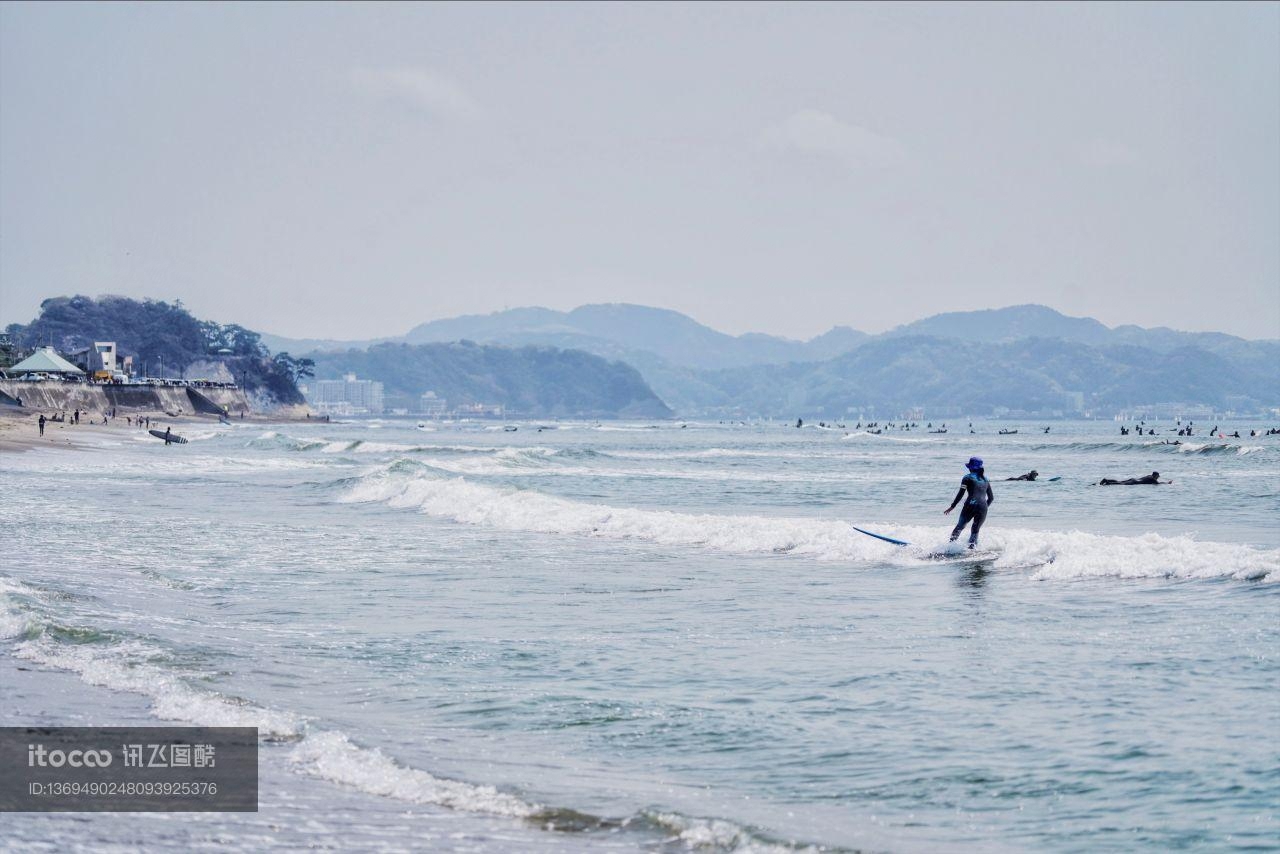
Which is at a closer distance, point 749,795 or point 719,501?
point 749,795

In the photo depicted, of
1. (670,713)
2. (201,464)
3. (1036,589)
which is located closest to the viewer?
(670,713)

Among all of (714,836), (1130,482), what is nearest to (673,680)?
(714,836)

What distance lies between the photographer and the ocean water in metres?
7.90

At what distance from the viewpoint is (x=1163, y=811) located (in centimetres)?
788

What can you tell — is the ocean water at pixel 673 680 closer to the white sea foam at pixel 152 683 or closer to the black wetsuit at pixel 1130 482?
the white sea foam at pixel 152 683

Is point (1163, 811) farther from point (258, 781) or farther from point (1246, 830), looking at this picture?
point (258, 781)

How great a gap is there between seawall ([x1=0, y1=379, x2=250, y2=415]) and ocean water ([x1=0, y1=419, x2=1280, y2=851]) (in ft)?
434

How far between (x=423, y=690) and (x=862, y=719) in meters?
3.94

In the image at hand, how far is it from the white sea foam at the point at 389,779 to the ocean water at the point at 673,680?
1.1 inches

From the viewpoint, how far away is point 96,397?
167625 mm

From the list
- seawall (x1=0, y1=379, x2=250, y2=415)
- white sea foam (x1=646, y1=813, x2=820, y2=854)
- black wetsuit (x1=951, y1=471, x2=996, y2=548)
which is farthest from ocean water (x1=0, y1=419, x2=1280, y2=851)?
seawall (x1=0, y1=379, x2=250, y2=415)

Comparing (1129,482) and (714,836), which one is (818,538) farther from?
(1129,482)

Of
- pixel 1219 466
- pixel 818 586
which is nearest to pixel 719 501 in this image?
pixel 818 586

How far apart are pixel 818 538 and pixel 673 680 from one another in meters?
12.9
